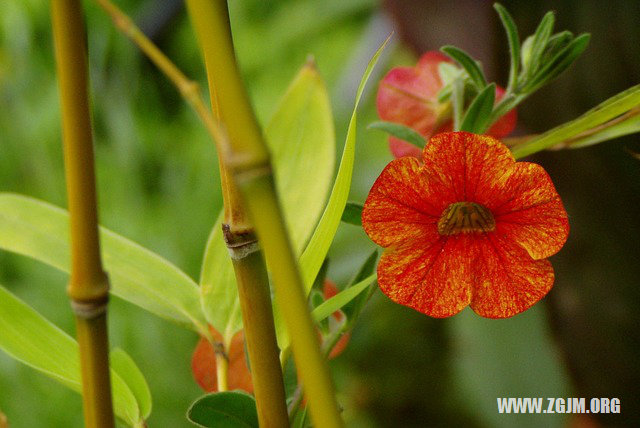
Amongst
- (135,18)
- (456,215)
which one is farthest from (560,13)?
(135,18)

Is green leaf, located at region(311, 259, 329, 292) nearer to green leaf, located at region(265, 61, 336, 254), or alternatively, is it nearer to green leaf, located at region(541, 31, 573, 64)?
green leaf, located at region(265, 61, 336, 254)

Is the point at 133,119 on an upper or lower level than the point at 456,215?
upper

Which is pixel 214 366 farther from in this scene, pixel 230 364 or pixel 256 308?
pixel 256 308

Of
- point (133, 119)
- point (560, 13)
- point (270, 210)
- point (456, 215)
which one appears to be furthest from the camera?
point (133, 119)

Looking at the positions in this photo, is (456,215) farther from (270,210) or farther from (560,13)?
(560,13)

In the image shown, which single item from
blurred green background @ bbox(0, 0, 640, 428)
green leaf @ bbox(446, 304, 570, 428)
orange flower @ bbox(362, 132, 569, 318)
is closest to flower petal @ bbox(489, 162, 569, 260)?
orange flower @ bbox(362, 132, 569, 318)

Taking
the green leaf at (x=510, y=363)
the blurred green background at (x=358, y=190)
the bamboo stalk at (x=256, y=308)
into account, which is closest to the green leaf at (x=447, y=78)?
the bamboo stalk at (x=256, y=308)
